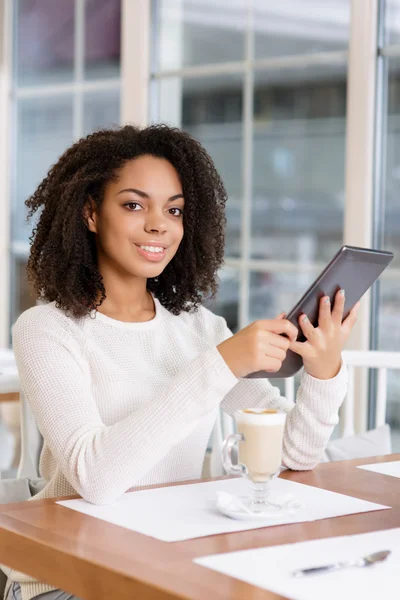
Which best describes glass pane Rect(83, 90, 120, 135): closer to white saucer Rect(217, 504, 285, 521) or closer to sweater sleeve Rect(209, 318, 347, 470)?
sweater sleeve Rect(209, 318, 347, 470)

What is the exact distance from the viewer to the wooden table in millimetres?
973

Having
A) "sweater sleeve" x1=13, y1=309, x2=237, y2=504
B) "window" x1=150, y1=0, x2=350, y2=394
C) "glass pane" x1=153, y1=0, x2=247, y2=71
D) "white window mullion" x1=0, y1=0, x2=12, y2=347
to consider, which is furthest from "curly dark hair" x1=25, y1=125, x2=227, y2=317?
"white window mullion" x1=0, y1=0, x2=12, y2=347

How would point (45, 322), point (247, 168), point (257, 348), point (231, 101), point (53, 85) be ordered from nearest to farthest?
point (257, 348) < point (45, 322) < point (247, 168) < point (231, 101) < point (53, 85)

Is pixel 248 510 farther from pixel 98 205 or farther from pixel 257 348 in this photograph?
pixel 98 205

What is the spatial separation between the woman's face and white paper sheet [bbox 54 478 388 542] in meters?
0.45

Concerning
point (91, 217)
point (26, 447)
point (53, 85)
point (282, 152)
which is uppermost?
point (53, 85)

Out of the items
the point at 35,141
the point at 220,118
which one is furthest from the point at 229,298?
the point at 35,141

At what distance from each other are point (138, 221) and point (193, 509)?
1.95 ft

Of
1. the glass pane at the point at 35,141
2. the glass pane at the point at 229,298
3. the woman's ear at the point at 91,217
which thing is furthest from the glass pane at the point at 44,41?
the woman's ear at the point at 91,217

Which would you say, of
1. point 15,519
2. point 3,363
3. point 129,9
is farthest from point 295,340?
point 129,9

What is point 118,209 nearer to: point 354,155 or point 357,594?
point 357,594

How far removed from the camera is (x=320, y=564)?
104 cm

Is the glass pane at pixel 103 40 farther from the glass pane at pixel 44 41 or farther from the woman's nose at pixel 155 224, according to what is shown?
the woman's nose at pixel 155 224

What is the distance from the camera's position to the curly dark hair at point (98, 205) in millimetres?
1696
